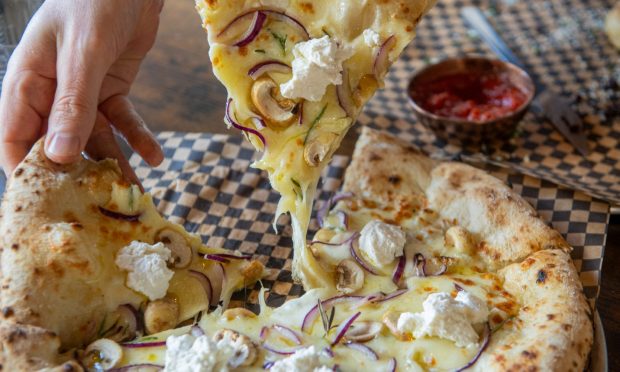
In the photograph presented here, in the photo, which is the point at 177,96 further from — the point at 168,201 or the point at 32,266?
the point at 32,266

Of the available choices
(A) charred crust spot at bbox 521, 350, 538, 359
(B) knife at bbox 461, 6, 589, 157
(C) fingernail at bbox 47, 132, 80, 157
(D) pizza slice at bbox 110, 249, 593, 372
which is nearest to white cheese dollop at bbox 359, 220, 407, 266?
(D) pizza slice at bbox 110, 249, 593, 372

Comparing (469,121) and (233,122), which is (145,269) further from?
(469,121)

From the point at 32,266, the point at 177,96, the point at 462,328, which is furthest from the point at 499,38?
the point at 32,266

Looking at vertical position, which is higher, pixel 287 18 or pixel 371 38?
pixel 287 18

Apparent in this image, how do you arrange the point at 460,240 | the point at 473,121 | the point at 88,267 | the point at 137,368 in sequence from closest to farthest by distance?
the point at 137,368, the point at 88,267, the point at 460,240, the point at 473,121

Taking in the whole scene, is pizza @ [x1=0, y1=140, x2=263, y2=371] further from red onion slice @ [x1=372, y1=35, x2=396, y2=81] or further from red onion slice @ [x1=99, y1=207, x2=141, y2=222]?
red onion slice @ [x1=372, y1=35, x2=396, y2=81]

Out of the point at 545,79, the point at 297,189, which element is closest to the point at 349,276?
the point at 297,189
